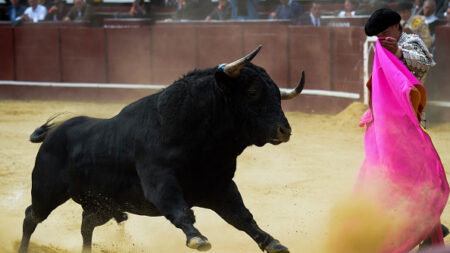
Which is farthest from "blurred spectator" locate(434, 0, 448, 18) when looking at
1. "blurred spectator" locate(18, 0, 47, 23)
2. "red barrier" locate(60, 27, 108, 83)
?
"blurred spectator" locate(18, 0, 47, 23)

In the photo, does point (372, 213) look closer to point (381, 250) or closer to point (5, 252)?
A: point (381, 250)

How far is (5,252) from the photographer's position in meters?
4.22

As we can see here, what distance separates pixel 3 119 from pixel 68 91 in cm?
237

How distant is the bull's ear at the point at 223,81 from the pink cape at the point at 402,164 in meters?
0.70

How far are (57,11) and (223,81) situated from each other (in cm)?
1057

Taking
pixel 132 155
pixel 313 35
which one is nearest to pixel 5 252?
pixel 132 155

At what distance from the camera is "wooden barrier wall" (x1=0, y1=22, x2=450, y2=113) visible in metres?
9.57

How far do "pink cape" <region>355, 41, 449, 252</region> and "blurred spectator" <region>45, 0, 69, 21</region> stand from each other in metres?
10.4

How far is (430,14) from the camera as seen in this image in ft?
28.7

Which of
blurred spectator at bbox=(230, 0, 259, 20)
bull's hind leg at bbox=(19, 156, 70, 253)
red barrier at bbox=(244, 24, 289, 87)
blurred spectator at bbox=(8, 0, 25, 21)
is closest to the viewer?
A: bull's hind leg at bbox=(19, 156, 70, 253)

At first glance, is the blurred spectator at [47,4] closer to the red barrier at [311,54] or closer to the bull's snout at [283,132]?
the red barrier at [311,54]

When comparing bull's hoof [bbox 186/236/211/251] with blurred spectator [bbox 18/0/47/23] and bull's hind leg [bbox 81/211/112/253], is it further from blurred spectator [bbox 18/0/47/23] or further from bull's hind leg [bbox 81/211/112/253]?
blurred spectator [bbox 18/0/47/23]

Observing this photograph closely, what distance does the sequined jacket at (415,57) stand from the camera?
135 inches

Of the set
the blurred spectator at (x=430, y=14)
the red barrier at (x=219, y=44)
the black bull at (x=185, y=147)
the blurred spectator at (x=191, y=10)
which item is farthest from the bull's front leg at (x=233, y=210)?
the blurred spectator at (x=191, y=10)
